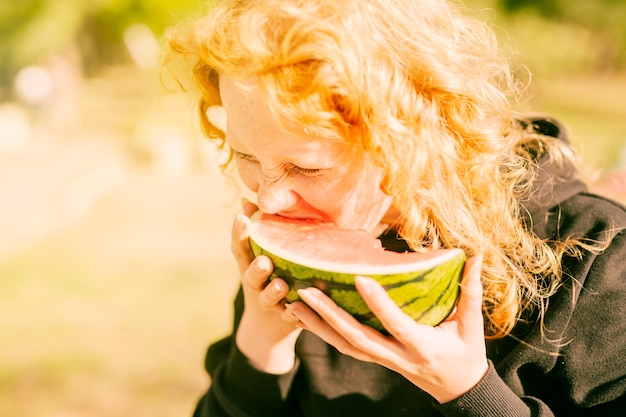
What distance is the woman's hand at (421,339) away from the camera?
66.8 inches

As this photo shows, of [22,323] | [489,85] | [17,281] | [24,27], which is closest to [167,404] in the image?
[22,323]

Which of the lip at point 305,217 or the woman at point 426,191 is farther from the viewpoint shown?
the lip at point 305,217

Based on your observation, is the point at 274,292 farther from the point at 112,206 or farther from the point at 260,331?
the point at 112,206

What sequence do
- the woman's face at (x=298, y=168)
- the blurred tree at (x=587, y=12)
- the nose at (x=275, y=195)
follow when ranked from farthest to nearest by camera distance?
the blurred tree at (x=587, y=12)
the nose at (x=275, y=195)
the woman's face at (x=298, y=168)

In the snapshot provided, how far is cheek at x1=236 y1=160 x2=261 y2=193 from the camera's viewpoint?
2027 mm

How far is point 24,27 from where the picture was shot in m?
12.1

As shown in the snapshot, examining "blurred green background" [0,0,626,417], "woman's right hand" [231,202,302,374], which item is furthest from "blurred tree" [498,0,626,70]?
"woman's right hand" [231,202,302,374]

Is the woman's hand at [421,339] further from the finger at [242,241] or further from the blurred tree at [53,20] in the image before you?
the blurred tree at [53,20]

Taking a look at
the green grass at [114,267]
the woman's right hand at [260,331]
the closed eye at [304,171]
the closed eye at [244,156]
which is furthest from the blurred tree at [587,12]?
the closed eye at [304,171]

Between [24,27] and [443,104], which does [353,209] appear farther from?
[24,27]

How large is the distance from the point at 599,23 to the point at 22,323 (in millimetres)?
18516

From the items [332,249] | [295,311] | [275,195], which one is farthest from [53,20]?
[295,311]

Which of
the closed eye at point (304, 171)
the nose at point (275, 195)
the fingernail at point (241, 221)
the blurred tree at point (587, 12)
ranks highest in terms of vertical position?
the closed eye at point (304, 171)

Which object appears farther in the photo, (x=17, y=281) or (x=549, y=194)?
(x=17, y=281)
